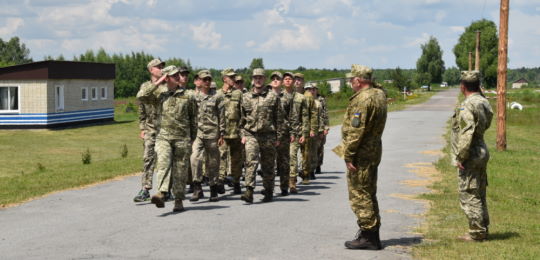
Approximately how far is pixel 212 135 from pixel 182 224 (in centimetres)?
227

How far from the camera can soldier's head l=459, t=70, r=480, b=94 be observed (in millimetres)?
7836

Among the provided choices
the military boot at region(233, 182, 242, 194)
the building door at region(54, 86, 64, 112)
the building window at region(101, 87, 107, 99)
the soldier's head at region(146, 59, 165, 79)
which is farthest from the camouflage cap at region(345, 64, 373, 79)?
the building window at region(101, 87, 107, 99)

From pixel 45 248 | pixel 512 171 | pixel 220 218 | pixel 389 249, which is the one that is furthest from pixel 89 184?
pixel 512 171

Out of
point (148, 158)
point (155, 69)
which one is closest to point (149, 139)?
point (148, 158)

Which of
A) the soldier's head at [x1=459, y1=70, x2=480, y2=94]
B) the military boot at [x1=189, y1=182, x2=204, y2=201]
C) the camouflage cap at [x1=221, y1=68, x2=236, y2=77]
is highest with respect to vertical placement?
the camouflage cap at [x1=221, y1=68, x2=236, y2=77]

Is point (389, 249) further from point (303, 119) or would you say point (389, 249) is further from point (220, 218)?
point (303, 119)

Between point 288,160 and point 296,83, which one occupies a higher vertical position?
point 296,83

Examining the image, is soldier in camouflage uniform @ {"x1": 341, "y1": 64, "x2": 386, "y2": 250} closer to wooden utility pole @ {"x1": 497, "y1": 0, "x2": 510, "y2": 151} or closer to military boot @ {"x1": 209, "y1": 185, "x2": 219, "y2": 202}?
military boot @ {"x1": 209, "y1": 185, "x2": 219, "y2": 202}

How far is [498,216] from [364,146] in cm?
352

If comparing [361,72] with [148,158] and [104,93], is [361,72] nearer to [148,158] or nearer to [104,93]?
[148,158]

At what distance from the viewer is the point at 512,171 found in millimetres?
16203

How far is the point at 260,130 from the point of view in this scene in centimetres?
1062

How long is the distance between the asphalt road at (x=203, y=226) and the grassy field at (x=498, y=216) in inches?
11.4

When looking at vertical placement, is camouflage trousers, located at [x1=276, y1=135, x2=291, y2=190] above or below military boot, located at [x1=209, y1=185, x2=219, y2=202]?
above
